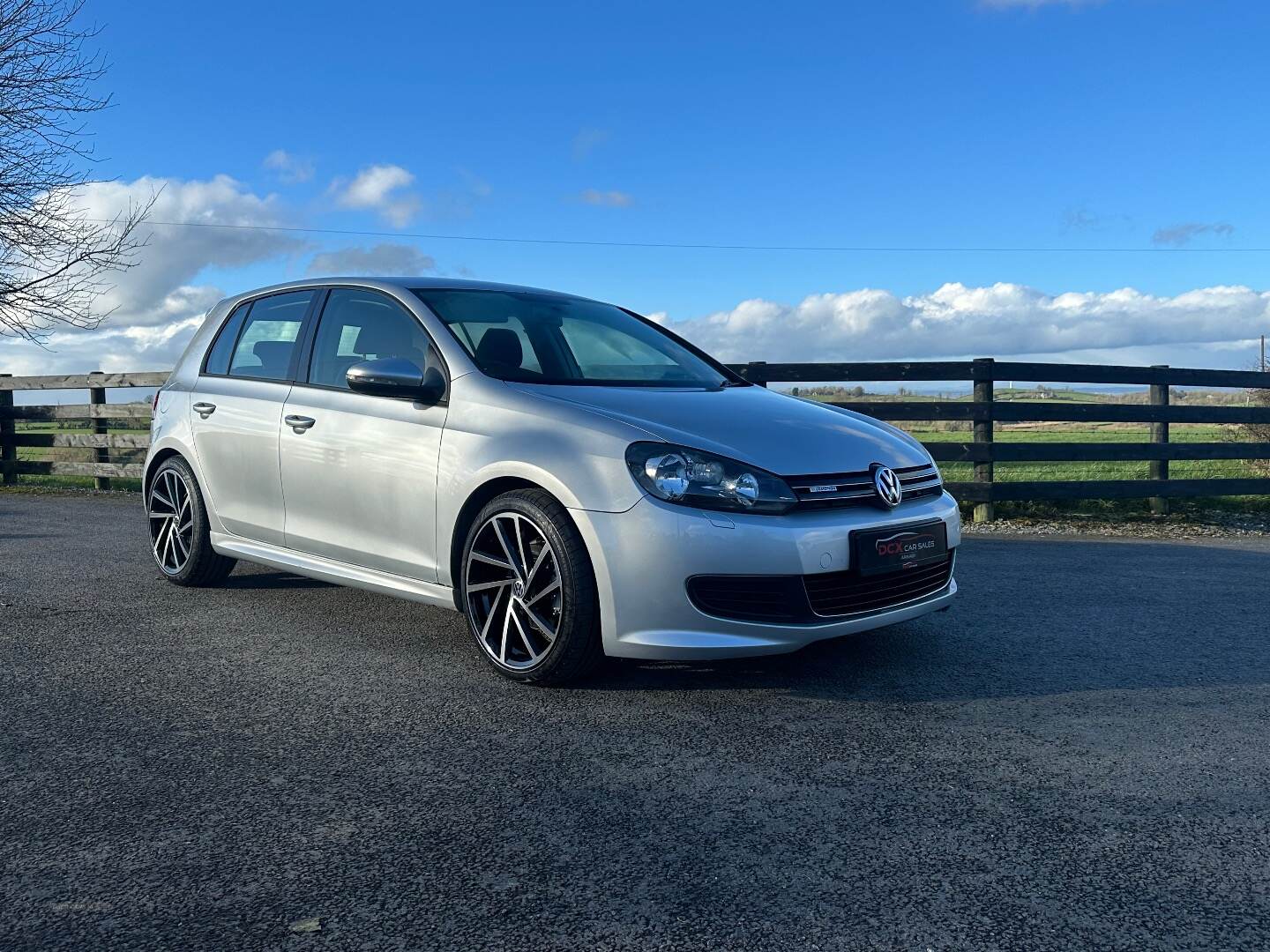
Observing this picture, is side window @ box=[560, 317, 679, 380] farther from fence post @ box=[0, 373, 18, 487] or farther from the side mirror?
fence post @ box=[0, 373, 18, 487]

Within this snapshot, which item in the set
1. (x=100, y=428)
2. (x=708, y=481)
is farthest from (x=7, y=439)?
(x=708, y=481)

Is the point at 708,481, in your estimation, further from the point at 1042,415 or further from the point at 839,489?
the point at 1042,415

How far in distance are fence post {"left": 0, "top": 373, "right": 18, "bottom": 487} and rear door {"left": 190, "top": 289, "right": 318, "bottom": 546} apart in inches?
408

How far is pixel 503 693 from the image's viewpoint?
4.00m

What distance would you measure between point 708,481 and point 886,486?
2.59ft

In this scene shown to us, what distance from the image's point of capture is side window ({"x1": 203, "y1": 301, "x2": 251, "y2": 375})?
5.90 m

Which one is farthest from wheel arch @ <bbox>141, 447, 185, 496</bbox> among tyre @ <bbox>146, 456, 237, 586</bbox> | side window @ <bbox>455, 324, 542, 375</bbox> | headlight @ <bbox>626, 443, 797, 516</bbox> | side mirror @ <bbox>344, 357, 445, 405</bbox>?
headlight @ <bbox>626, 443, 797, 516</bbox>

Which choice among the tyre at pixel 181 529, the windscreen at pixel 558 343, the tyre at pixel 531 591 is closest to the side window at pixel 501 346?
the windscreen at pixel 558 343

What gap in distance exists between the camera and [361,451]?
4.71 m

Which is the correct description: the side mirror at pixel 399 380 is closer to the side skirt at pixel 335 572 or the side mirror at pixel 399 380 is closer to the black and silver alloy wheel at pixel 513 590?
the black and silver alloy wheel at pixel 513 590

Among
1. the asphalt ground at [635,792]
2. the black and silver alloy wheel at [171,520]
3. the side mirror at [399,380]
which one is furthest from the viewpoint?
the black and silver alloy wheel at [171,520]

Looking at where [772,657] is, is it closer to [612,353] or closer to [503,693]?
[503,693]

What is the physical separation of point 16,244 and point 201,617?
36.7ft

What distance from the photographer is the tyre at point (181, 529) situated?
5.89 metres
